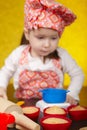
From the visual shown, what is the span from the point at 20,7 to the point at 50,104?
2.79 ft

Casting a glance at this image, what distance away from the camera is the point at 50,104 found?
0.71 m

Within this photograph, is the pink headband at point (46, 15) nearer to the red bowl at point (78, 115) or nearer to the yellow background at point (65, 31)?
the red bowl at point (78, 115)

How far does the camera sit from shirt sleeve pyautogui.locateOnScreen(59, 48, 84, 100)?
0.89 metres

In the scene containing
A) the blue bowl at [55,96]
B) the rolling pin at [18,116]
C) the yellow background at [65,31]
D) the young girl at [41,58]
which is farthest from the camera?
the yellow background at [65,31]

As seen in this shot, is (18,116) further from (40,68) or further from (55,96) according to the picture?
(40,68)

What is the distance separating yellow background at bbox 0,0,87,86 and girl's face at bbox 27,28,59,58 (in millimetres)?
516

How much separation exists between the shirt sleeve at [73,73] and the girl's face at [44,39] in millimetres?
72

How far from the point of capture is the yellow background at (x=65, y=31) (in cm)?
141

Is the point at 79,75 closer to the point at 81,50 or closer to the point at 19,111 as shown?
the point at 19,111

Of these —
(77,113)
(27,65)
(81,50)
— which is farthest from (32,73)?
(81,50)

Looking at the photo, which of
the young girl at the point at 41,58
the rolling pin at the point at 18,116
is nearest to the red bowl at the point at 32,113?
the rolling pin at the point at 18,116

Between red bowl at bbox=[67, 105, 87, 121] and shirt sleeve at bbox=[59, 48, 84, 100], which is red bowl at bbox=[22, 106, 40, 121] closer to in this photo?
red bowl at bbox=[67, 105, 87, 121]

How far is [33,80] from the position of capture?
905mm

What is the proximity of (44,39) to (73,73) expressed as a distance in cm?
14
